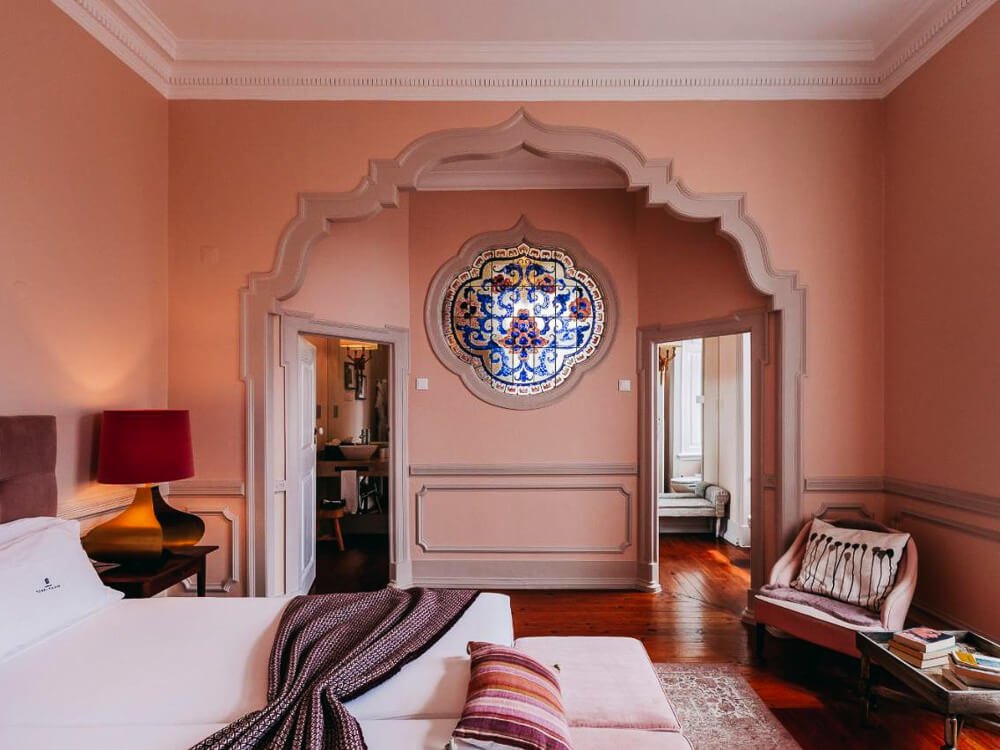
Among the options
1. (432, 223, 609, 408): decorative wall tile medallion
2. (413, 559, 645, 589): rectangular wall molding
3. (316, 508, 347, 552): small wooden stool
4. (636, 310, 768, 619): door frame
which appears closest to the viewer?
(636, 310, 768, 619): door frame

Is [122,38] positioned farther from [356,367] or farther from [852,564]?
[852,564]

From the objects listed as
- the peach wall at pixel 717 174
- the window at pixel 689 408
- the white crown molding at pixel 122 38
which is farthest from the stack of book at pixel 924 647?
the window at pixel 689 408

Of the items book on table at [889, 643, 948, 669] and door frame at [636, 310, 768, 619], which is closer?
book on table at [889, 643, 948, 669]

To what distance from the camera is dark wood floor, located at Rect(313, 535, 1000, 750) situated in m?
2.46

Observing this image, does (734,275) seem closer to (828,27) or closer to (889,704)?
(828,27)

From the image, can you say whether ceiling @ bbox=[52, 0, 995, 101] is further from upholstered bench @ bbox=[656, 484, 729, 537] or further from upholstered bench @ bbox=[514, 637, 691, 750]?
upholstered bench @ bbox=[656, 484, 729, 537]

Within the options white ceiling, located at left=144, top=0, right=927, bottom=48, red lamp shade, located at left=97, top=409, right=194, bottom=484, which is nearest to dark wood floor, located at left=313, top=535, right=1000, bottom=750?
red lamp shade, located at left=97, top=409, right=194, bottom=484

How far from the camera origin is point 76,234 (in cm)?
255

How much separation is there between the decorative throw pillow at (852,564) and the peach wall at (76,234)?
3.39 m

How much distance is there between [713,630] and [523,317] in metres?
2.43

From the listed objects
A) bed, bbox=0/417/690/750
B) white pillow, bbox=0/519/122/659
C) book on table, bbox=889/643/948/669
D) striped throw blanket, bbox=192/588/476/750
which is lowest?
book on table, bbox=889/643/948/669

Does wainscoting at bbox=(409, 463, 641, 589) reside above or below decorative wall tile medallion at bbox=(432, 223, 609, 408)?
below

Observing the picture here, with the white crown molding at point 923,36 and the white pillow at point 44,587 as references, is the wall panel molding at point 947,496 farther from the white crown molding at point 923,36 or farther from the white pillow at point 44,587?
the white pillow at point 44,587

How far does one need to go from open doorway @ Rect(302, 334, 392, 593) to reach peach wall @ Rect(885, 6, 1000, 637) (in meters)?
3.28
